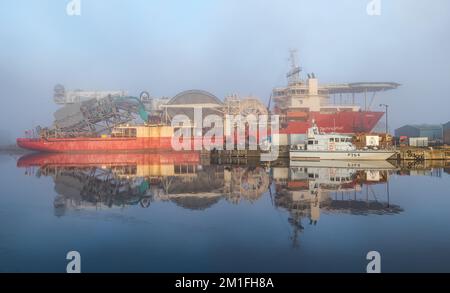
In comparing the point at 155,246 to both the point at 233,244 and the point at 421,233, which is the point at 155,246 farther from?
the point at 421,233

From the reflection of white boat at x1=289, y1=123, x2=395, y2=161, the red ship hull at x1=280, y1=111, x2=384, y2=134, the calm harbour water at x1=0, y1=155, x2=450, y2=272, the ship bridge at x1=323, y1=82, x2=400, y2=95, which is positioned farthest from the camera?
the ship bridge at x1=323, y1=82, x2=400, y2=95

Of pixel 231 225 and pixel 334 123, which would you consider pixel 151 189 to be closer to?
pixel 231 225

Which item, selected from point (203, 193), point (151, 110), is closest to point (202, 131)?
point (151, 110)

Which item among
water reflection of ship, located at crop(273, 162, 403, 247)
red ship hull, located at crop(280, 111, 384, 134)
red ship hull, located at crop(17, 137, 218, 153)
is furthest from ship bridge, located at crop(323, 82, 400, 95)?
water reflection of ship, located at crop(273, 162, 403, 247)

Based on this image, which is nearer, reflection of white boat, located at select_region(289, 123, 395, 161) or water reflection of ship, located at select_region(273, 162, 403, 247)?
water reflection of ship, located at select_region(273, 162, 403, 247)

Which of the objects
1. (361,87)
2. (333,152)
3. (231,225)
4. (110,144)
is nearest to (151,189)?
(231,225)

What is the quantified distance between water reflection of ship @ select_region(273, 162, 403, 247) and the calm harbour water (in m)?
0.05

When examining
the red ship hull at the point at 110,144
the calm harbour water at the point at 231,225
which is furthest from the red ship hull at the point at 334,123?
the calm harbour water at the point at 231,225

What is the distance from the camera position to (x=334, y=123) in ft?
167

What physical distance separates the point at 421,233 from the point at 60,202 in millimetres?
15504

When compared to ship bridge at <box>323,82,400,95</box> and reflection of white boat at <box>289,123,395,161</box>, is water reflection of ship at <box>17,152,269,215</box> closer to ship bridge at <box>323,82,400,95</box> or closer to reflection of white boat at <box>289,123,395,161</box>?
reflection of white boat at <box>289,123,395,161</box>

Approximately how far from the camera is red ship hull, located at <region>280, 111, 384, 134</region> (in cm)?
5128

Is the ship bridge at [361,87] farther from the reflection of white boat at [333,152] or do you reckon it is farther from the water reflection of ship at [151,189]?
the water reflection of ship at [151,189]

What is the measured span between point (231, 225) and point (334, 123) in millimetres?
40727
